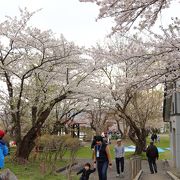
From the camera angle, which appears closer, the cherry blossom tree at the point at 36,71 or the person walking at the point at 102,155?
the person walking at the point at 102,155

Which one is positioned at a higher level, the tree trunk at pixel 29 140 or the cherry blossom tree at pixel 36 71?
the cherry blossom tree at pixel 36 71

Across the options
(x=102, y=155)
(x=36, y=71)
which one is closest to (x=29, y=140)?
(x=36, y=71)

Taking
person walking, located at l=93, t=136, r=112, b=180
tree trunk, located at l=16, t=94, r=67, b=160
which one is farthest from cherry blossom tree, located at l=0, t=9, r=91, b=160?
person walking, located at l=93, t=136, r=112, b=180

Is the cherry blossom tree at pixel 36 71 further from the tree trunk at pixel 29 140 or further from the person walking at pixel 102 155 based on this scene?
the person walking at pixel 102 155

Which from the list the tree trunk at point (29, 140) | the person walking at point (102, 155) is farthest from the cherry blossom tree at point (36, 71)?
the person walking at point (102, 155)

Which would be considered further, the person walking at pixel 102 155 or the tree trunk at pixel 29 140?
the tree trunk at pixel 29 140

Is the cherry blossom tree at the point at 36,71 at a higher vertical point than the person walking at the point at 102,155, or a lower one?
higher

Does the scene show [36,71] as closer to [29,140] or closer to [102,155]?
[29,140]

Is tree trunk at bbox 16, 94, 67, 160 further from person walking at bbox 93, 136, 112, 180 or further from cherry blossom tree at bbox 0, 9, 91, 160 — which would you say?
person walking at bbox 93, 136, 112, 180

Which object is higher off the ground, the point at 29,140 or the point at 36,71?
the point at 36,71

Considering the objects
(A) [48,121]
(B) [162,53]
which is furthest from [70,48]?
(A) [48,121]

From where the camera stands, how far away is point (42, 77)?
20.1 metres

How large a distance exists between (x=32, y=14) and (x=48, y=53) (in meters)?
2.10

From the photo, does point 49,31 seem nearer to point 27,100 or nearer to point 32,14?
point 32,14
